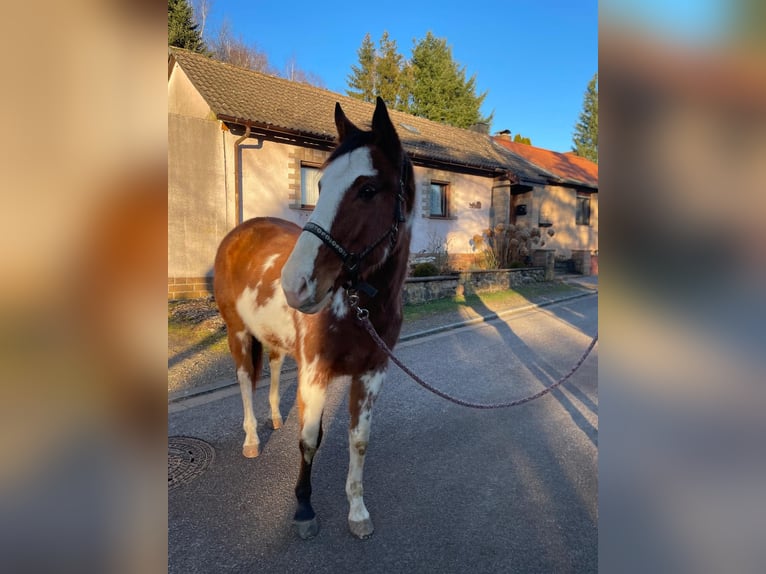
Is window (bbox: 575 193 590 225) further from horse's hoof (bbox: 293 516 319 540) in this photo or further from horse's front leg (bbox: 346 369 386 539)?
horse's hoof (bbox: 293 516 319 540)

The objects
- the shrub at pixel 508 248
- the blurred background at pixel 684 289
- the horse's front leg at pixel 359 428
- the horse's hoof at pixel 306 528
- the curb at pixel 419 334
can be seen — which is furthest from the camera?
the shrub at pixel 508 248

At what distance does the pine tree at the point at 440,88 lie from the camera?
3534 cm

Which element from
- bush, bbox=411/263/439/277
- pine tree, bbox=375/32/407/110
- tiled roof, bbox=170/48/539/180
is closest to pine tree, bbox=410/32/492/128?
pine tree, bbox=375/32/407/110

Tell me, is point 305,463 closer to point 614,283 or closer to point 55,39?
point 614,283

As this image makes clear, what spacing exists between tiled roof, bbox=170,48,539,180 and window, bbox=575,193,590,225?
6029mm

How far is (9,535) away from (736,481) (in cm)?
102

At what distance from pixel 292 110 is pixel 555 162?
70.0 ft

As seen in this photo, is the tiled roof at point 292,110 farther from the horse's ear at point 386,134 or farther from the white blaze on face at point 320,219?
the white blaze on face at point 320,219

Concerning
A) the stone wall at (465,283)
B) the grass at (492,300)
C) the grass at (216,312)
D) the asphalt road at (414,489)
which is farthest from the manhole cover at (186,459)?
the stone wall at (465,283)

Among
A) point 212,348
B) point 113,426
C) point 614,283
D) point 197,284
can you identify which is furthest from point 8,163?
point 197,284

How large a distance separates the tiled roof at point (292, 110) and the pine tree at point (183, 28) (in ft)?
40.7

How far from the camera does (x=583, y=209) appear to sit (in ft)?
80.0

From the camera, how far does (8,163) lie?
0.46m

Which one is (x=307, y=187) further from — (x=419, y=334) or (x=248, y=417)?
(x=248, y=417)
